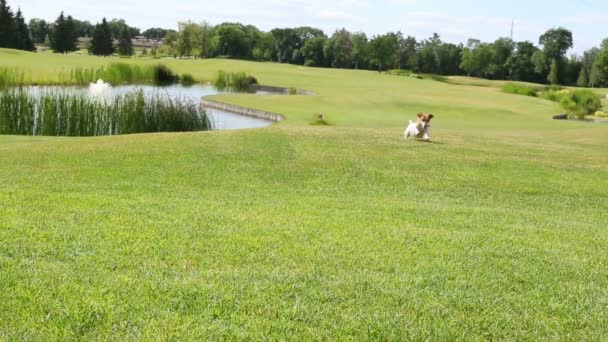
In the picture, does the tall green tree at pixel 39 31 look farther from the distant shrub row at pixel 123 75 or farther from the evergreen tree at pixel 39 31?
the distant shrub row at pixel 123 75

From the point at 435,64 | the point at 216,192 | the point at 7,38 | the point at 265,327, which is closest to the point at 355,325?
the point at 265,327

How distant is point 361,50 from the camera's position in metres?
89.4

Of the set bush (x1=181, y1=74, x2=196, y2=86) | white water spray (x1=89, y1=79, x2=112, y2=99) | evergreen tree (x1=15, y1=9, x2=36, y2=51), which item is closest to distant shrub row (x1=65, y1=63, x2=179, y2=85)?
bush (x1=181, y1=74, x2=196, y2=86)

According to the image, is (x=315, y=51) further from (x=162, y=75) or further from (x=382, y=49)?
(x=162, y=75)

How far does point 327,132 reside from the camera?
57.7ft

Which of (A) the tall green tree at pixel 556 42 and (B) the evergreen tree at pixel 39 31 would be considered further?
(B) the evergreen tree at pixel 39 31

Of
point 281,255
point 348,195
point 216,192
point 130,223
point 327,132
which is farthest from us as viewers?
point 327,132

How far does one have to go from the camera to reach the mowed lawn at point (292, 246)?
3.97 metres

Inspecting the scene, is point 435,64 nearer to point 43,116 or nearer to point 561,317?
point 43,116

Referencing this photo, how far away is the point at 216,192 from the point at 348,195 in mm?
2117

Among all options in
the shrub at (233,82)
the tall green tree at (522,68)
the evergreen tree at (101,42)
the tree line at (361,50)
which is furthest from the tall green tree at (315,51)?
the shrub at (233,82)

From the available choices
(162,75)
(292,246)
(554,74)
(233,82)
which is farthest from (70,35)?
(292,246)

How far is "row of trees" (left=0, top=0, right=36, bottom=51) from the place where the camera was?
6956cm

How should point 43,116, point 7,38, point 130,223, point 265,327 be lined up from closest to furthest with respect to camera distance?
1. point 265,327
2. point 130,223
3. point 43,116
4. point 7,38
